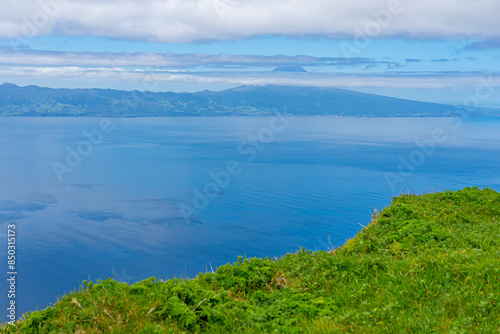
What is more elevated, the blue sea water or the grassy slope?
the blue sea water

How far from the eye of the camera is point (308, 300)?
8172 mm

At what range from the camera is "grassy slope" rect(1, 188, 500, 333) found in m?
6.61

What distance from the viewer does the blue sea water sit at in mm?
61469

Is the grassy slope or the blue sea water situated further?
the blue sea water

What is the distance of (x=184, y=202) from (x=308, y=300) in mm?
80419

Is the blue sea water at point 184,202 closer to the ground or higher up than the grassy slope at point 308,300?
higher up

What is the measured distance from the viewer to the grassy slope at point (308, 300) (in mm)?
6605

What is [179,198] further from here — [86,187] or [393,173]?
[393,173]

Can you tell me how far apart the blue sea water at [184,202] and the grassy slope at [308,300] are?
26132mm

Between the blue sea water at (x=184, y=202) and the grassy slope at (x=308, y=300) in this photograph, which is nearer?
the grassy slope at (x=308, y=300)

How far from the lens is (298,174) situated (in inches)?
4252

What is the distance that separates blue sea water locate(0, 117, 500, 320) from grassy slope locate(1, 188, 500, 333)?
2613cm

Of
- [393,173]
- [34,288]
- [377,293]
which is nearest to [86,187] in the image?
[34,288]

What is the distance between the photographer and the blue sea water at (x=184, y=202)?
61.5m
